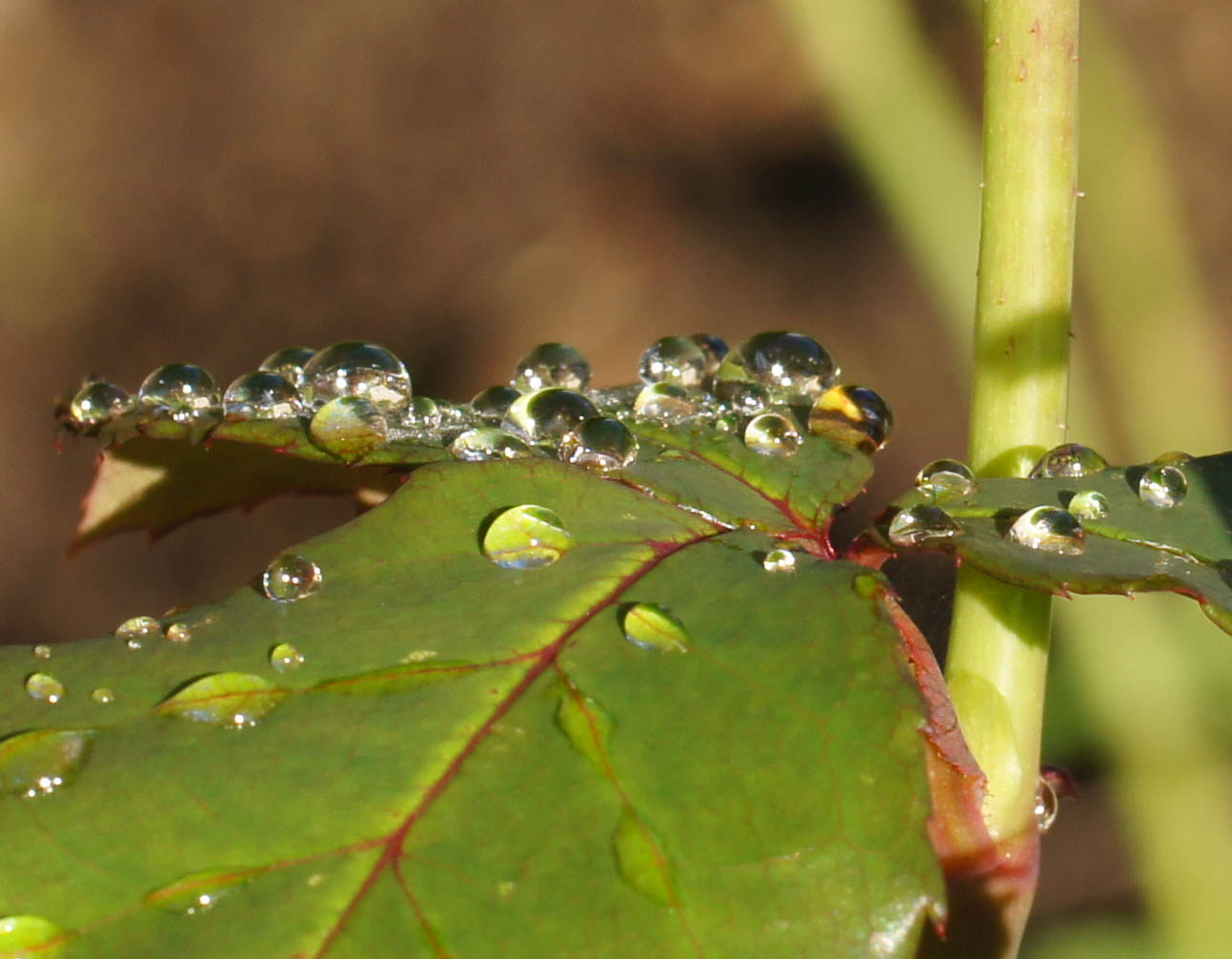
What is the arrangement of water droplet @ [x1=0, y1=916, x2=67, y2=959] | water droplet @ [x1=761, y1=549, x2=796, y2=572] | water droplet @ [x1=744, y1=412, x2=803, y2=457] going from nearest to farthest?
1. water droplet @ [x1=0, y1=916, x2=67, y2=959]
2. water droplet @ [x1=761, y1=549, x2=796, y2=572]
3. water droplet @ [x1=744, y1=412, x2=803, y2=457]

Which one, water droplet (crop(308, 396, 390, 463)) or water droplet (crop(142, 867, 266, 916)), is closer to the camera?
water droplet (crop(142, 867, 266, 916))

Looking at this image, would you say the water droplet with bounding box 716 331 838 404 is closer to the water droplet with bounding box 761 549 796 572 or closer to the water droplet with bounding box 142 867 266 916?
the water droplet with bounding box 761 549 796 572

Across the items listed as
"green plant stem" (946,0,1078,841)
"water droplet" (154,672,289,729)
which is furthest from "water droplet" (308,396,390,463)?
"green plant stem" (946,0,1078,841)

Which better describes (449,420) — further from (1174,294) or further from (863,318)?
(863,318)

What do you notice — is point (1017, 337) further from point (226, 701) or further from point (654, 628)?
point (226, 701)

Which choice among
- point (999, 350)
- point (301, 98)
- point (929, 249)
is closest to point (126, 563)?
point (301, 98)
